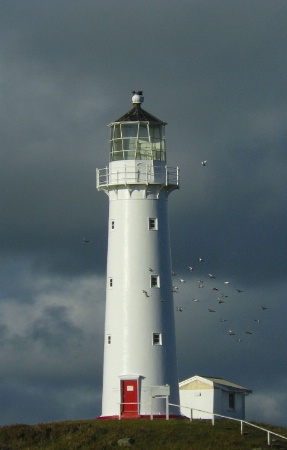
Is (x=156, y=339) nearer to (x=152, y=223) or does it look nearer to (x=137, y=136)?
(x=152, y=223)

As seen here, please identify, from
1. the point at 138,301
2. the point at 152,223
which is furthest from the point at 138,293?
the point at 152,223

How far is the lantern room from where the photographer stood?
72.9 metres

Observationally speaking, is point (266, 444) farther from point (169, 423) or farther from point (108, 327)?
point (108, 327)

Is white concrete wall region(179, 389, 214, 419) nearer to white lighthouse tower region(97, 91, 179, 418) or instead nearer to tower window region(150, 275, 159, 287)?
white lighthouse tower region(97, 91, 179, 418)

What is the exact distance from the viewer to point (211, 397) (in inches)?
2923

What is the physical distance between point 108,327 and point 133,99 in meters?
11.5

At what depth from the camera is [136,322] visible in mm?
69938

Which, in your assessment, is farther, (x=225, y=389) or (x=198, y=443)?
(x=225, y=389)

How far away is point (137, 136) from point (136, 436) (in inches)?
644

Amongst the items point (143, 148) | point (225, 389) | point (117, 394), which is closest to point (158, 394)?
point (117, 394)

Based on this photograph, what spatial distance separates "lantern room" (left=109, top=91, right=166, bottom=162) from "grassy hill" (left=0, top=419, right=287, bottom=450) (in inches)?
533

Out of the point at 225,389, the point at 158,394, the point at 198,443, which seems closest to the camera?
the point at 198,443

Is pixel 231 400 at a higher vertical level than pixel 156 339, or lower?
lower

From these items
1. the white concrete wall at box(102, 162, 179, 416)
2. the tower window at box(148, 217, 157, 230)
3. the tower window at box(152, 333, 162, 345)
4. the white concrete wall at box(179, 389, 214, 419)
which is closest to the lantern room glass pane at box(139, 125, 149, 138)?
the white concrete wall at box(102, 162, 179, 416)
